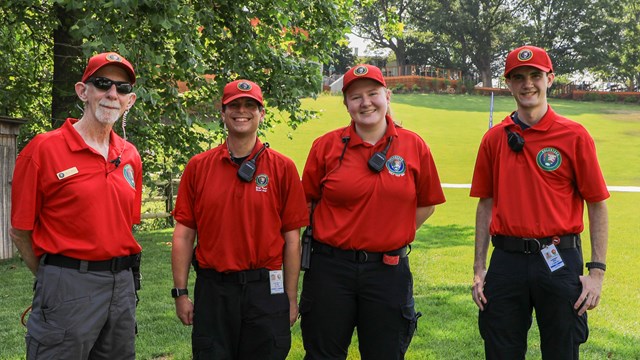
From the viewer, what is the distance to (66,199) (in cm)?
352

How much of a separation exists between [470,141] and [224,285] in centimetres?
3270

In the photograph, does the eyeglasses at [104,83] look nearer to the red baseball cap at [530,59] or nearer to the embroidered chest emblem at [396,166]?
the embroidered chest emblem at [396,166]

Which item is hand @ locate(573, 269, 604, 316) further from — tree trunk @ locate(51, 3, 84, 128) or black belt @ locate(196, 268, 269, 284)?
tree trunk @ locate(51, 3, 84, 128)

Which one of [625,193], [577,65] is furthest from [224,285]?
[577,65]

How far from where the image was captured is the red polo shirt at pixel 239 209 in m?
3.79

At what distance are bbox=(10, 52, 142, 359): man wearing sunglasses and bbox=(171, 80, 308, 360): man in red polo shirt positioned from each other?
40cm

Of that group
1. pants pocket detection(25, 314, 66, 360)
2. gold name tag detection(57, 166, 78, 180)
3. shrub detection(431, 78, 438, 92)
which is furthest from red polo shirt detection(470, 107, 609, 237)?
shrub detection(431, 78, 438, 92)

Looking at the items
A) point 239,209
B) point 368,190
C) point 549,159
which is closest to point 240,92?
point 239,209

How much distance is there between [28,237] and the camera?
11.7 feet

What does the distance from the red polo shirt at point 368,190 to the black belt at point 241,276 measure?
0.45 meters

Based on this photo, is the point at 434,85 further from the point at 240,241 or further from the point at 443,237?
the point at 240,241

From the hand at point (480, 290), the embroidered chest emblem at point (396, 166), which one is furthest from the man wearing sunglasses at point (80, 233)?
the hand at point (480, 290)

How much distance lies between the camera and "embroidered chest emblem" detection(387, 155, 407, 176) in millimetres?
3984

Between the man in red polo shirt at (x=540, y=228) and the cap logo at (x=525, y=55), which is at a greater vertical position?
the cap logo at (x=525, y=55)
